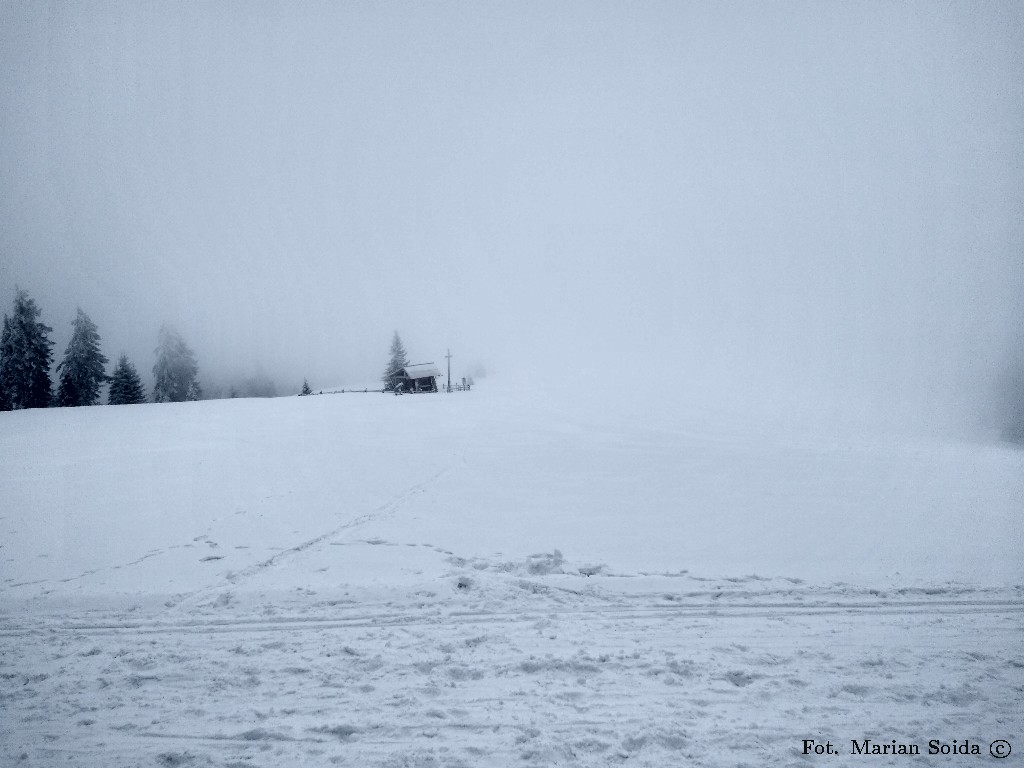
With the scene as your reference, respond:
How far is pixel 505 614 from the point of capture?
21.9 feet

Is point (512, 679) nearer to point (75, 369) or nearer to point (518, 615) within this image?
point (518, 615)

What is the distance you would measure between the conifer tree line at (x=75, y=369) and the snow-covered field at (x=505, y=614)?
36962 mm

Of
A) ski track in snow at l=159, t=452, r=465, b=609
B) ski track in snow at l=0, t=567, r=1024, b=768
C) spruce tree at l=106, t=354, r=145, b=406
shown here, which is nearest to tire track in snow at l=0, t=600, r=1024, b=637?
ski track in snow at l=0, t=567, r=1024, b=768

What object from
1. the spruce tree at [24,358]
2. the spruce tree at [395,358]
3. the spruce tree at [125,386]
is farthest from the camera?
the spruce tree at [395,358]

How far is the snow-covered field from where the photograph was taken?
4.50 meters

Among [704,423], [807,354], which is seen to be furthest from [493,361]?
[704,423]

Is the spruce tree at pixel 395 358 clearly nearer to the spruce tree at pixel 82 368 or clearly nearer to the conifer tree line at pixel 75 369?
the conifer tree line at pixel 75 369

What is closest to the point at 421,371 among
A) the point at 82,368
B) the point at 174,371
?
the point at 174,371

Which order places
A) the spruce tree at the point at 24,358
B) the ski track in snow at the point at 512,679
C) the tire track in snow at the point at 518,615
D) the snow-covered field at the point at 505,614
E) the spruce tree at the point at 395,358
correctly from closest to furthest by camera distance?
the ski track in snow at the point at 512,679, the snow-covered field at the point at 505,614, the tire track in snow at the point at 518,615, the spruce tree at the point at 24,358, the spruce tree at the point at 395,358

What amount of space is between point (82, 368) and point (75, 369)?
51cm

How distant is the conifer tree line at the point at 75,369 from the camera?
Answer: 1543 inches

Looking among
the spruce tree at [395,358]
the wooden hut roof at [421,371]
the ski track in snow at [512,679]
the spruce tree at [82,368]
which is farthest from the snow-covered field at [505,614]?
the spruce tree at [395,358]

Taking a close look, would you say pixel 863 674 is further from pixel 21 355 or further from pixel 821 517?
pixel 21 355

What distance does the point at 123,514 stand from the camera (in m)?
11.0
